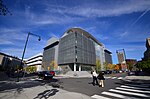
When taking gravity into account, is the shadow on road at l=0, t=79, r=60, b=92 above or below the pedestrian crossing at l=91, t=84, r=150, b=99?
below

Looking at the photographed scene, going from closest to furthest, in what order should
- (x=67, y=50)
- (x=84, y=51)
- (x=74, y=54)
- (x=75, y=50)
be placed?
(x=74, y=54) < (x=75, y=50) < (x=67, y=50) < (x=84, y=51)

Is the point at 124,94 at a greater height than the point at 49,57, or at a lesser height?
lesser

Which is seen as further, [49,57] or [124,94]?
[49,57]

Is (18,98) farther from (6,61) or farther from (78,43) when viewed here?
(6,61)

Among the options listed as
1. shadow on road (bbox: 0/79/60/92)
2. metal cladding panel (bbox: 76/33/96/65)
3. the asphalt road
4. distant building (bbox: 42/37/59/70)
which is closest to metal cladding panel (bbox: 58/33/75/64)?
metal cladding panel (bbox: 76/33/96/65)

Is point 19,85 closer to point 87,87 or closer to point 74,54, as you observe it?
point 87,87

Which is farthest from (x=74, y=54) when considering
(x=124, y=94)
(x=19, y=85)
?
(x=124, y=94)

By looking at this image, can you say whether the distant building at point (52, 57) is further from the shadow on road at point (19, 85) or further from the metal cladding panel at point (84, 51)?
the shadow on road at point (19, 85)

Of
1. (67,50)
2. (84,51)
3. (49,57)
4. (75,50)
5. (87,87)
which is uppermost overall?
(67,50)

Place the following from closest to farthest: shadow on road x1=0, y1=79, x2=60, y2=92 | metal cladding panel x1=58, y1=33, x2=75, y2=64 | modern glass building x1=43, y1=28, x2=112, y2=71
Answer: shadow on road x1=0, y1=79, x2=60, y2=92 → modern glass building x1=43, y1=28, x2=112, y2=71 → metal cladding panel x1=58, y1=33, x2=75, y2=64

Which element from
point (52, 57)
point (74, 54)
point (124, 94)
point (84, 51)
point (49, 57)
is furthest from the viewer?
point (49, 57)

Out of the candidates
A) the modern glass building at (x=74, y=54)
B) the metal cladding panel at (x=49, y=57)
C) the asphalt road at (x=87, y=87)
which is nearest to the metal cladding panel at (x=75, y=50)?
the modern glass building at (x=74, y=54)

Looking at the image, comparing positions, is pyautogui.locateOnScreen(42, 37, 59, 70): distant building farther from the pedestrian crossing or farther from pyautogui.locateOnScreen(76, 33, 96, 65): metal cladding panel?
the pedestrian crossing

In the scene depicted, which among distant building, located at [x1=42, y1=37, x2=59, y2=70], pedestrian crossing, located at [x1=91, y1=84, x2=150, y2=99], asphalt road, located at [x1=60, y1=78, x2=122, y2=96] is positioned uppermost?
distant building, located at [x1=42, y1=37, x2=59, y2=70]
